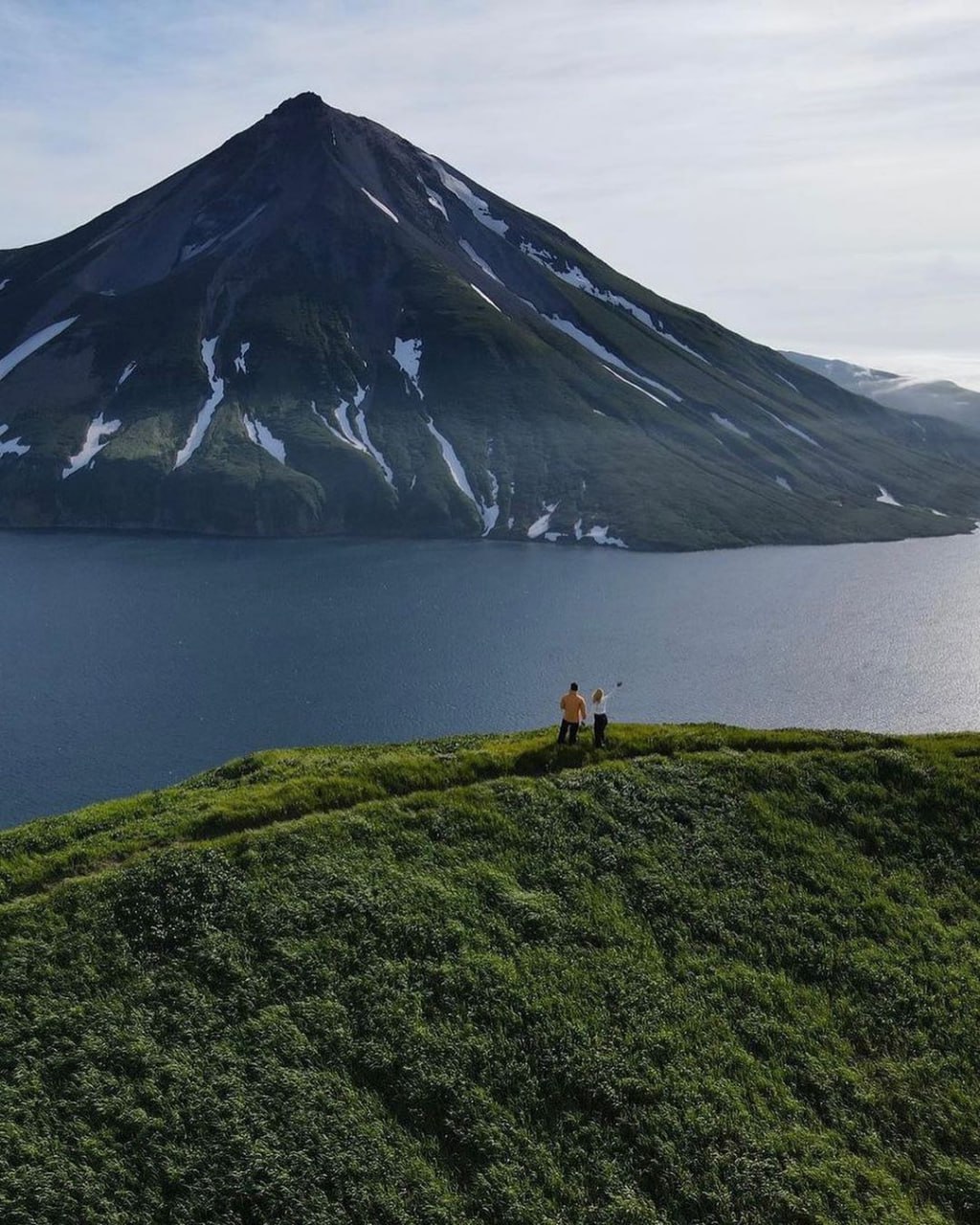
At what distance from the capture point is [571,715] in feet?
116

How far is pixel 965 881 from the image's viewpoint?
30781mm

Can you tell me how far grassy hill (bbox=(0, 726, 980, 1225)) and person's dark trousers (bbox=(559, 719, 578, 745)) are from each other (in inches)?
64.1

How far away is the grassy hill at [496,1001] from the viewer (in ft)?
69.3

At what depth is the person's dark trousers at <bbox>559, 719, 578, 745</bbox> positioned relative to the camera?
117ft

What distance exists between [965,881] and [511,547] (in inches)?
6726

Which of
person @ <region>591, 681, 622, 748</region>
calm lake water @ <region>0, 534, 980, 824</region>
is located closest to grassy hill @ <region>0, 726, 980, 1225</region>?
person @ <region>591, 681, 622, 748</region>

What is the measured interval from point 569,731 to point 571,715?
3.31 feet

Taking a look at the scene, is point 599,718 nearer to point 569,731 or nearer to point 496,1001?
point 569,731

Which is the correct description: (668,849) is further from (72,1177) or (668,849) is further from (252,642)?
(252,642)

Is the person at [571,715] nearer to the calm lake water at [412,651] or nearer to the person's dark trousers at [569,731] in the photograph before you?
the person's dark trousers at [569,731]

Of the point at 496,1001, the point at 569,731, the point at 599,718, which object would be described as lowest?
the point at 496,1001

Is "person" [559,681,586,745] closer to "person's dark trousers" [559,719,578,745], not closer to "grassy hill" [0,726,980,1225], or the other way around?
"person's dark trousers" [559,719,578,745]

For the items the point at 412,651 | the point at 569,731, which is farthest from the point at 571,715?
the point at 412,651

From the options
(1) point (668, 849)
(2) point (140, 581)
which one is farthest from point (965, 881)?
(2) point (140, 581)
